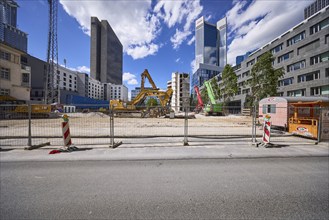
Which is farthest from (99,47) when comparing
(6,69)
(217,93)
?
(217,93)

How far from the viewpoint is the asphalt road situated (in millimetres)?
2408

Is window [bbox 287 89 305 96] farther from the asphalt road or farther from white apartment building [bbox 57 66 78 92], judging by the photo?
white apartment building [bbox 57 66 78 92]

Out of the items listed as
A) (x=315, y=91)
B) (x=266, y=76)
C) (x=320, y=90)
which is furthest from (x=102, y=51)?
(x=320, y=90)

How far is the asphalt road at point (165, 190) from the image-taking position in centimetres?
241

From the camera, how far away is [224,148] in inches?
242

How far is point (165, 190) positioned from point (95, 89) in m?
113

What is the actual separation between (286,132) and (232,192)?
32.7ft

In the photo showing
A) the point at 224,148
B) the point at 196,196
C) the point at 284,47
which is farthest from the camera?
the point at 284,47

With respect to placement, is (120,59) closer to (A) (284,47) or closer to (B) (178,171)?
(A) (284,47)

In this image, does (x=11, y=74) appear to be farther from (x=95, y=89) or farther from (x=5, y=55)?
(x=95, y=89)

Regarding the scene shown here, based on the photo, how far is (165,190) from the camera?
10.0 ft

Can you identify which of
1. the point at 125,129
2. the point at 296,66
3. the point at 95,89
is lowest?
the point at 125,129

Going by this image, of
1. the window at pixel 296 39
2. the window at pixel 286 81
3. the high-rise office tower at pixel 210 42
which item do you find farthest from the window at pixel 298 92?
the high-rise office tower at pixel 210 42

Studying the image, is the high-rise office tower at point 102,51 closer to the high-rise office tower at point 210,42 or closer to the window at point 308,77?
the high-rise office tower at point 210,42
